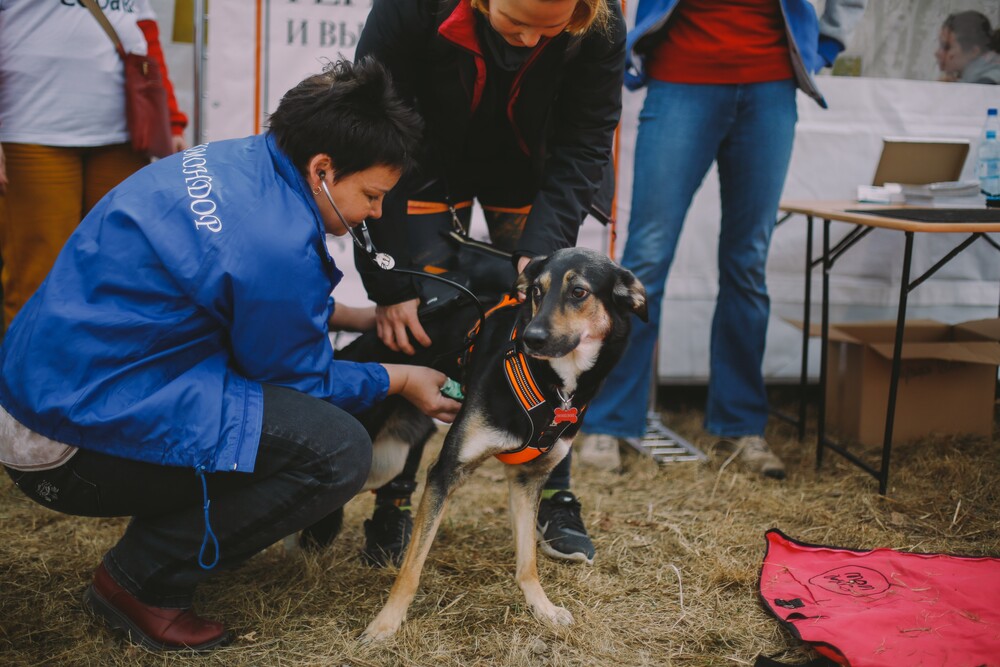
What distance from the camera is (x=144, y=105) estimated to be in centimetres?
328

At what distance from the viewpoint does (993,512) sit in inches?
117

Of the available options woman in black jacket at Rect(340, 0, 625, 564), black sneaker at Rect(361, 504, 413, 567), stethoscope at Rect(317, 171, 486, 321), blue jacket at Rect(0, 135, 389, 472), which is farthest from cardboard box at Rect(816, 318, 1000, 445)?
blue jacket at Rect(0, 135, 389, 472)

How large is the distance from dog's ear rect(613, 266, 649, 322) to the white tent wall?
1.84m

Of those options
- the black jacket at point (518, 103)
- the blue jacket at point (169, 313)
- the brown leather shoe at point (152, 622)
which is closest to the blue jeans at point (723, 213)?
the black jacket at point (518, 103)

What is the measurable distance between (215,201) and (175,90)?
2601mm

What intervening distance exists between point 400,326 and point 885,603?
1.50m

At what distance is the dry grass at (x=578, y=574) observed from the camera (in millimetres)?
2121

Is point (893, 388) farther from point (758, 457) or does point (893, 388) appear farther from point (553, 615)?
point (553, 615)

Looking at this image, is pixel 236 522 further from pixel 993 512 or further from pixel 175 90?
pixel 175 90

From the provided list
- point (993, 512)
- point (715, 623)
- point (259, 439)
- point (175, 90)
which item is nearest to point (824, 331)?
point (993, 512)

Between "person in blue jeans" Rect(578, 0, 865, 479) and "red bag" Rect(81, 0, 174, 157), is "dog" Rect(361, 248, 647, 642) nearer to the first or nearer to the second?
"person in blue jeans" Rect(578, 0, 865, 479)

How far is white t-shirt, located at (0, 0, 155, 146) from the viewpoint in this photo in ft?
10.1

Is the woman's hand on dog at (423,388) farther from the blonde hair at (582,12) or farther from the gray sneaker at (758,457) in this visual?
the gray sneaker at (758,457)

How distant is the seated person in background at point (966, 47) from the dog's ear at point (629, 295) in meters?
2.94
